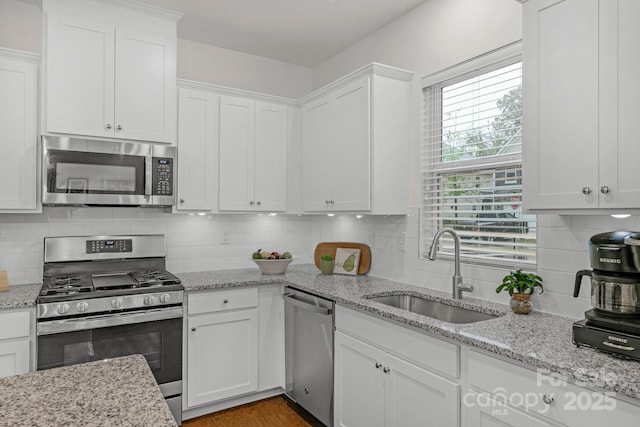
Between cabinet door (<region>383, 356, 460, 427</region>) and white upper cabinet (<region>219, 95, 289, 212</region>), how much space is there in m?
1.80

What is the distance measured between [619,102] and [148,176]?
2.62 metres

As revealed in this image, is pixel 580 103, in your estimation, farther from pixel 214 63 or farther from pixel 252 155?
pixel 214 63

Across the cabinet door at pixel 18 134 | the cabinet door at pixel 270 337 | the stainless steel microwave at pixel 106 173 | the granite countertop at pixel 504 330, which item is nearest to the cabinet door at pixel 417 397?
the granite countertop at pixel 504 330

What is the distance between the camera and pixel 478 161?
8.45 feet

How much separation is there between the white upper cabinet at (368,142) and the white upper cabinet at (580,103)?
1091 millimetres

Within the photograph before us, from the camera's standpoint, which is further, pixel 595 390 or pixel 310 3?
pixel 310 3

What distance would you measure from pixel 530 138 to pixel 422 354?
3.52 ft

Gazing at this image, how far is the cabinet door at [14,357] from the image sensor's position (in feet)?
7.53

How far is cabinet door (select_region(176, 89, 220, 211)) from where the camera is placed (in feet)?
10.3

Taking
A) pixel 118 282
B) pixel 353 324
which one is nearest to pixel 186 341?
pixel 118 282

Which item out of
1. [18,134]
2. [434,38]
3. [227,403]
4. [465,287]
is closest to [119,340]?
[227,403]

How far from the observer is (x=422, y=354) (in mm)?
1951

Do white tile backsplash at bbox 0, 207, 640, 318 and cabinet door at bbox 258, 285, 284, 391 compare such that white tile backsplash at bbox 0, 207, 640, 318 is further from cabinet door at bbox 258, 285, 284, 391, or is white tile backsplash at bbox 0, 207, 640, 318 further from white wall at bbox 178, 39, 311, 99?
white wall at bbox 178, 39, 311, 99

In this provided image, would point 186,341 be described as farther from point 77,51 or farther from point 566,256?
point 566,256
